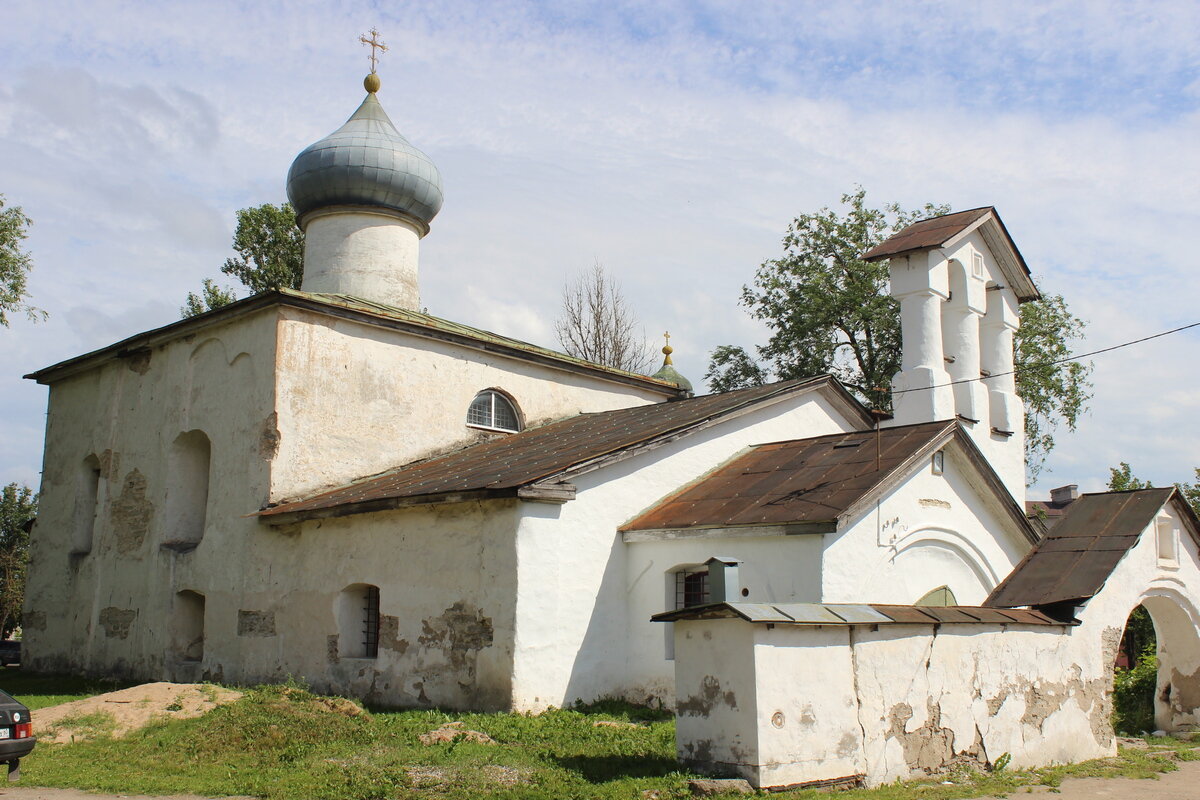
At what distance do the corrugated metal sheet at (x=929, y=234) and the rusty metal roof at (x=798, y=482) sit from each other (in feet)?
7.83

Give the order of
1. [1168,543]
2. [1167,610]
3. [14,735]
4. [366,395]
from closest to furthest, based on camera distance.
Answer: [14,735] → [1168,543] → [1167,610] → [366,395]

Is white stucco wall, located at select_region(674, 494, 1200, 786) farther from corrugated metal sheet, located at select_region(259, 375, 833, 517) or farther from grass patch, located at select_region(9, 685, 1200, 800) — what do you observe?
corrugated metal sheet, located at select_region(259, 375, 833, 517)

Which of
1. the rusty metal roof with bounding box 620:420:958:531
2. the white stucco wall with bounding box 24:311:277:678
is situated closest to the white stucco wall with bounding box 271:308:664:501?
the white stucco wall with bounding box 24:311:277:678

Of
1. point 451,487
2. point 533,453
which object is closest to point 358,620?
point 451,487

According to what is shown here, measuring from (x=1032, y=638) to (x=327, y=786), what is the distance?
6.06 meters

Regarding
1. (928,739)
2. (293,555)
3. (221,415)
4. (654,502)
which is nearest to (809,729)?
(928,739)

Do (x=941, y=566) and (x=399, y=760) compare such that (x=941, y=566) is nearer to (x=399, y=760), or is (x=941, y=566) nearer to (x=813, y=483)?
(x=813, y=483)

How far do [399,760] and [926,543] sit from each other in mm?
6309

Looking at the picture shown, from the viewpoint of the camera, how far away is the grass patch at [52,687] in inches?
551

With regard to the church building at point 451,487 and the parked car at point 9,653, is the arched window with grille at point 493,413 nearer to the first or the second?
the church building at point 451,487

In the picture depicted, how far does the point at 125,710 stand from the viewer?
1075 centimetres

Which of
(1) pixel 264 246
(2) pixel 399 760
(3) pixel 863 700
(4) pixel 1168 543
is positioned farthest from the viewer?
(1) pixel 264 246

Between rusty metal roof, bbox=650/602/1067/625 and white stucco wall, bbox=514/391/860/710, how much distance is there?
1.90 meters

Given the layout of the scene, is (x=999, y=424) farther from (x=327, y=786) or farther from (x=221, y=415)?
(x=221, y=415)
